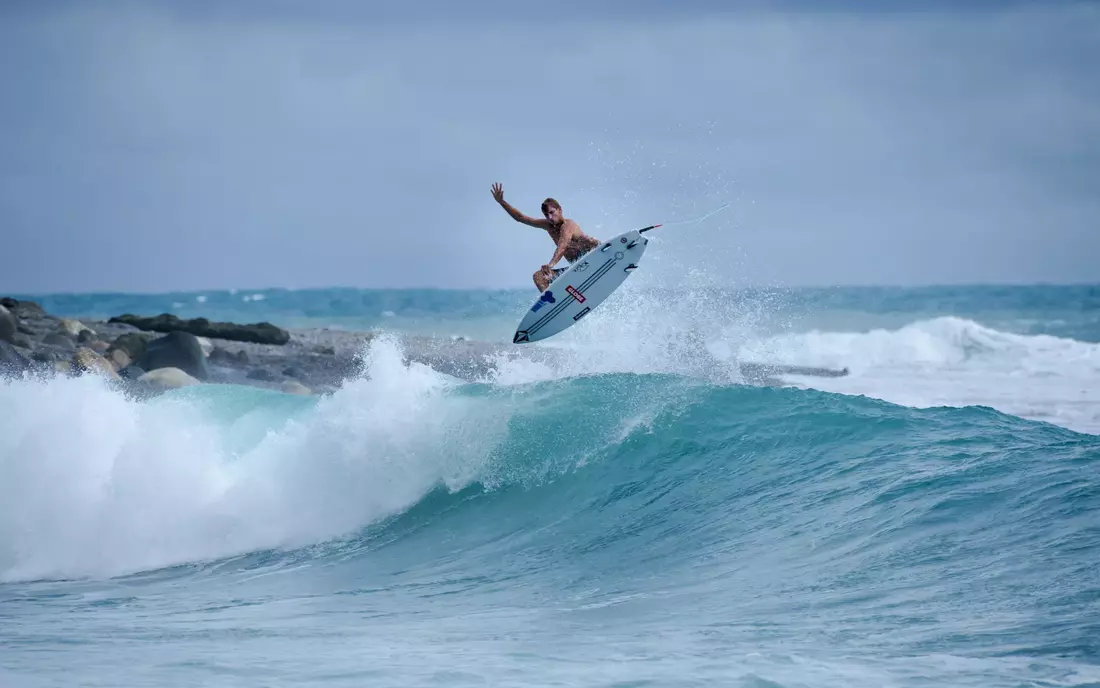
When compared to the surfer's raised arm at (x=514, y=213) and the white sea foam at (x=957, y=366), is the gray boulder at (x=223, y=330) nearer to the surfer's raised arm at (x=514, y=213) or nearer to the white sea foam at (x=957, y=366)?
the white sea foam at (x=957, y=366)

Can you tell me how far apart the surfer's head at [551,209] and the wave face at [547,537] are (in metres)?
1.96

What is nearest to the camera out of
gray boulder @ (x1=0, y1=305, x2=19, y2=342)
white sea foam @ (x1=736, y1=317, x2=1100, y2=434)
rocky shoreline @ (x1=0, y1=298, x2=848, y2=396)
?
white sea foam @ (x1=736, y1=317, x2=1100, y2=434)

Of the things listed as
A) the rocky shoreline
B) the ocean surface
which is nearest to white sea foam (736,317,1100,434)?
the rocky shoreline

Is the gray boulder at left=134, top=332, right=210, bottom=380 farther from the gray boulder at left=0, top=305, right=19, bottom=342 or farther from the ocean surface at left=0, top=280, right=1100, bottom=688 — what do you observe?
the ocean surface at left=0, top=280, right=1100, bottom=688

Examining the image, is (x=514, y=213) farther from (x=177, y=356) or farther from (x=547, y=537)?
(x=177, y=356)

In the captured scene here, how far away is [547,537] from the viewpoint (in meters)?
9.71

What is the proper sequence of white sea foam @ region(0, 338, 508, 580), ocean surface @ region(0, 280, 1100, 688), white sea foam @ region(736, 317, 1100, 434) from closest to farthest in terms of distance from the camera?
ocean surface @ region(0, 280, 1100, 688) < white sea foam @ region(0, 338, 508, 580) < white sea foam @ region(736, 317, 1100, 434)

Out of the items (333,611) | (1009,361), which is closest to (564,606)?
(333,611)

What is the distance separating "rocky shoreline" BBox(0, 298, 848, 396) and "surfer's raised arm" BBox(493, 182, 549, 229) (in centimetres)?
917

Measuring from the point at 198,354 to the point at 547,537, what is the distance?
1339 centimetres

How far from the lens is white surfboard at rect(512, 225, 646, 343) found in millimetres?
11367

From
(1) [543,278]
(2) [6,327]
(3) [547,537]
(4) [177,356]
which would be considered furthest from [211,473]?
(2) [6,327]

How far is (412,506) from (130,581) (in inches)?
A: 106

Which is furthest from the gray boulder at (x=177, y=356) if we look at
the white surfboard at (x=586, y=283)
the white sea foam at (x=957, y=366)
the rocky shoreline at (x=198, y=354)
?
the white surfboard at (x=586, y=283)
